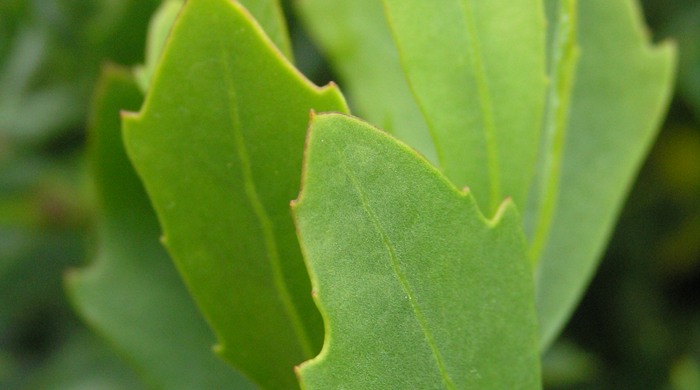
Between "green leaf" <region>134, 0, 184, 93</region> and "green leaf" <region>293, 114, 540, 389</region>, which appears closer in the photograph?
"green leaf" <region>293, 114, 540, 389</region>

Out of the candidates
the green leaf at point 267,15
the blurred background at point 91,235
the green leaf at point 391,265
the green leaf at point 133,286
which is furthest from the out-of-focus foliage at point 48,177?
the green leaf at point 391,265

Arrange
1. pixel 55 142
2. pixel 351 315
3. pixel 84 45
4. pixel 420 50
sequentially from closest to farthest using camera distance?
1. pixel 351 315
2. pixel 420 50
3. pixel 84 45
4. pixel 55 142

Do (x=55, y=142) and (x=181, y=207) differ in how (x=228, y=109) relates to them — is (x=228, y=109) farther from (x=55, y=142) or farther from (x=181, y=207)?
(x=55, y=142)

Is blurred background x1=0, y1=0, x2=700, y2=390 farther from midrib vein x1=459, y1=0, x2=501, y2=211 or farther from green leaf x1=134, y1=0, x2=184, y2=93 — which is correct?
midrib vein x1=459, y1=0, x2=501, y2=211

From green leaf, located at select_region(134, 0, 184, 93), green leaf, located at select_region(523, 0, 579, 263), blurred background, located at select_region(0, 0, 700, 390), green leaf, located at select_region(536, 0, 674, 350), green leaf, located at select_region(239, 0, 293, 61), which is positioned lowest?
blurred background, located at select_region(0, 0, 700, 390)

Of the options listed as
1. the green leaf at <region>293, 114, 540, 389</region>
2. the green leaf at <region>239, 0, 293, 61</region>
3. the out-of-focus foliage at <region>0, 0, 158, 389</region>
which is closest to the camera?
the green leaf at <region>293, 114, 540, 389</region>

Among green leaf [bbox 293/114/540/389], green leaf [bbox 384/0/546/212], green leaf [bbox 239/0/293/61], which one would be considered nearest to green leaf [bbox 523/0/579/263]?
green leaf [bbox 384/0/546/212]

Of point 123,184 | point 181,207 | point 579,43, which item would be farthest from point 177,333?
point 579,43

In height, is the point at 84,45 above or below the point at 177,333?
above
